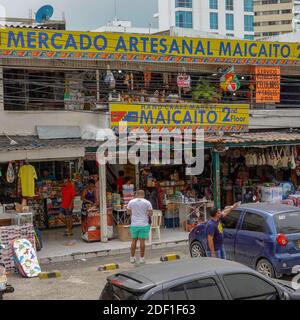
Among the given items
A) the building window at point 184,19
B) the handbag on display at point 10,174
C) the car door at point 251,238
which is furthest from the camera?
the building window at point 184,19

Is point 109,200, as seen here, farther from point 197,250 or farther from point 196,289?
point 196,289

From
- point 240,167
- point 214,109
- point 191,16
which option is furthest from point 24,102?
point 191,16

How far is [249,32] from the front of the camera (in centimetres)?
9962

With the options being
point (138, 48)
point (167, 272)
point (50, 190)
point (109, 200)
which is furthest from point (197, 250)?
point (138, 48)

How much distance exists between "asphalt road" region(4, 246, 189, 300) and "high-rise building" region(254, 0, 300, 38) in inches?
4220

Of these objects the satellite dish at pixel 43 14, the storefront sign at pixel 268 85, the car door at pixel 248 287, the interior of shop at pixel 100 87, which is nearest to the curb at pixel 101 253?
the interior of shop at pixel 100 87

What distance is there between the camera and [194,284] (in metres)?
6.97

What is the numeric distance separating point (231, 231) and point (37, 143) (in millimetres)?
6556

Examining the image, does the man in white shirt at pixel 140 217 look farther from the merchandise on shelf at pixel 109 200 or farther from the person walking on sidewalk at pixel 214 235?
the merchandise on shelf at pixel 109 200

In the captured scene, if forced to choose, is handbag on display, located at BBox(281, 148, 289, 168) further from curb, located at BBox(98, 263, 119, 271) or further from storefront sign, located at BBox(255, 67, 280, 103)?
curb, located at BBox(98, 263, 119, 271)

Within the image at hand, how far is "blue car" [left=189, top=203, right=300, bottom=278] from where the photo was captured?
426 inches

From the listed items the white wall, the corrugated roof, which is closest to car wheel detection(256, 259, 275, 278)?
the corrugated roof

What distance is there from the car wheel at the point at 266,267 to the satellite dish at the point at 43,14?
11.6 meters

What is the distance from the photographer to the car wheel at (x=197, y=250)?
12.8m
